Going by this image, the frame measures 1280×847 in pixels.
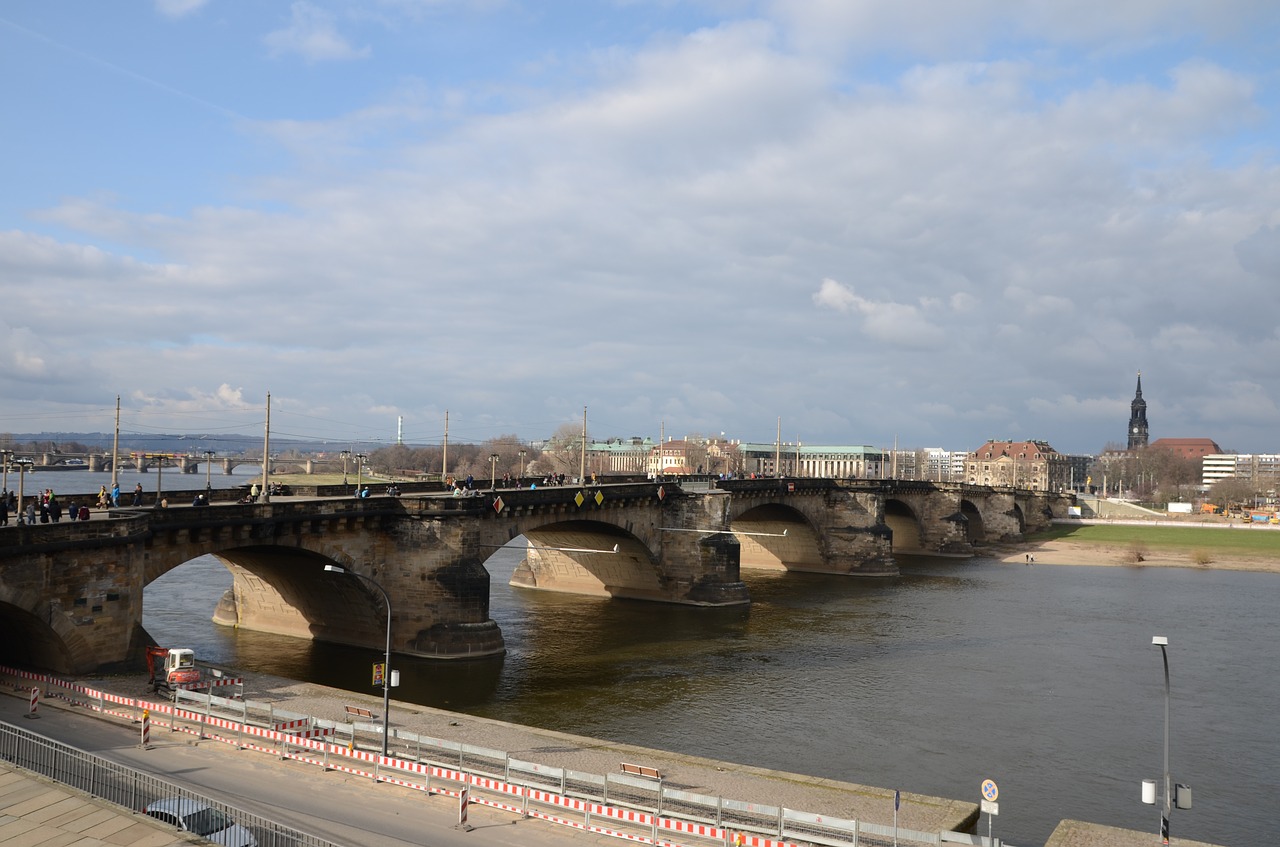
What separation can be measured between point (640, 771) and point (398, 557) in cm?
2275

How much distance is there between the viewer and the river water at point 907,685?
96.8 feet

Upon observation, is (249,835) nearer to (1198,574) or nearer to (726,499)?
(726,499)

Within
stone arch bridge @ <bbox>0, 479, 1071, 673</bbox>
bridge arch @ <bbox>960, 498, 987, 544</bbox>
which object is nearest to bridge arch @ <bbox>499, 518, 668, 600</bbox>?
stone arch bridge @ <bbox>0, 479, 1071, 673</bbox>

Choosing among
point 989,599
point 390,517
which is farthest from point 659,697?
point 989,599

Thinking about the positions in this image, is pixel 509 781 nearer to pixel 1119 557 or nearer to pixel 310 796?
pixel 310 796

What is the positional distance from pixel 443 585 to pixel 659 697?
11.7 m

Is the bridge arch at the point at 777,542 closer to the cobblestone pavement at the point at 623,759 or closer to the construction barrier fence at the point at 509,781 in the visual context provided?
the cobblestone pavement at the point at 623,759

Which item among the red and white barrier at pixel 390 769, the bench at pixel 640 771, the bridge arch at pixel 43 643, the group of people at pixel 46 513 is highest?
the group of people at pixel 46 513

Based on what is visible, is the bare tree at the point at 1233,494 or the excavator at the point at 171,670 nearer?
the excavator at the point at 171,670

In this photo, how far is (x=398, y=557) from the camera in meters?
43.6

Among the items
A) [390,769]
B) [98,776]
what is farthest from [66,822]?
[390,769]

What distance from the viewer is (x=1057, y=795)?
27.9 m

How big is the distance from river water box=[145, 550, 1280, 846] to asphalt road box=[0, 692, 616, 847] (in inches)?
260

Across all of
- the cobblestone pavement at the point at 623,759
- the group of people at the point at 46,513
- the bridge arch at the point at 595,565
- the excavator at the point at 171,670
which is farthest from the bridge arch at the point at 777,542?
the group of people at the point at 46,513
